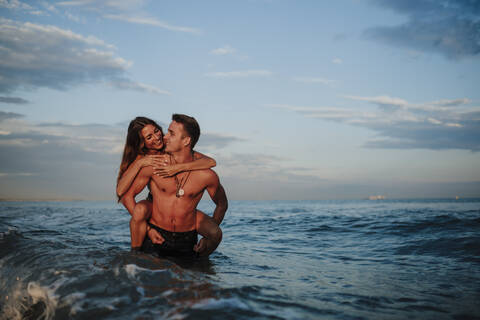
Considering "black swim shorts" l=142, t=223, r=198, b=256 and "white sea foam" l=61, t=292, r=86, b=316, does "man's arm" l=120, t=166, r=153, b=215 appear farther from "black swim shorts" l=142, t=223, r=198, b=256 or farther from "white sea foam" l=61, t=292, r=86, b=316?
"white sea foam" l=61, t=292, r=86, b=316

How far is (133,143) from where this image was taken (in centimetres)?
586

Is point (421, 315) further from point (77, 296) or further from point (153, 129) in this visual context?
point (153, 129)

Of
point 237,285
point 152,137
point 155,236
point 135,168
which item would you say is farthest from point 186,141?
point 237,285

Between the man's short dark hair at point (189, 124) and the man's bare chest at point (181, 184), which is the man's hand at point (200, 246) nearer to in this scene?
the man's bare chest at point (181, 184)

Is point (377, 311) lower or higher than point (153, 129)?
lower

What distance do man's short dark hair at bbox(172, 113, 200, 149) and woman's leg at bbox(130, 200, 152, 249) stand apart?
125cm

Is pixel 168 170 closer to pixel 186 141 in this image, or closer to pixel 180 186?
pixel 180 186

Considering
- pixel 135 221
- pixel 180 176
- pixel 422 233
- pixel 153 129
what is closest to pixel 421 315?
pixel 180 176

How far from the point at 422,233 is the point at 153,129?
23.5 feet

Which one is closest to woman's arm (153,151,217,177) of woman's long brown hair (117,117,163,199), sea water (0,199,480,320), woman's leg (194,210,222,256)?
woman's leg (194,210,222,256)

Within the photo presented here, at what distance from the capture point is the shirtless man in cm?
504

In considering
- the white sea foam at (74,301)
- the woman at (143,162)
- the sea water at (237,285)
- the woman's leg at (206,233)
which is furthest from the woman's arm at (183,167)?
the white sea foam at (74,301)

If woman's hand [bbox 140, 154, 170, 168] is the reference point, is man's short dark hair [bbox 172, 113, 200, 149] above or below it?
above

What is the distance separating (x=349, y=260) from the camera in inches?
232
